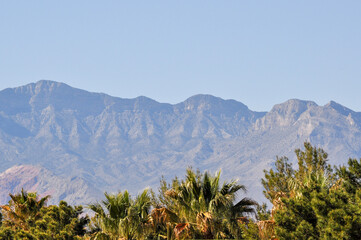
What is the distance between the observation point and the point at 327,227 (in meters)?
20.9

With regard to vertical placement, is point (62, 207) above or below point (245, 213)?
above

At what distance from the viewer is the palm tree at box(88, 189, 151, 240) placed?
24.2m

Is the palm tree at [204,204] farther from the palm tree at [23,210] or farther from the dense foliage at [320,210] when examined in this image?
the palm tree at [23,210]

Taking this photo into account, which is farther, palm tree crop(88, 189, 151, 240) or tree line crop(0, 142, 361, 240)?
palm tree crop(88, 189, 151, 240)

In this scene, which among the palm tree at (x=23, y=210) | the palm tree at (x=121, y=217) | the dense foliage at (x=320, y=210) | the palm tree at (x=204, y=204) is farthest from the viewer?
the palm tree at (x=23, y=210)

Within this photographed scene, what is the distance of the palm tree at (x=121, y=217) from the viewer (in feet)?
79.4

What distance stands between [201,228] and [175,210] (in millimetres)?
1866

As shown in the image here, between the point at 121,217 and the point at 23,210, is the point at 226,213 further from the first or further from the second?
the point at 23,210

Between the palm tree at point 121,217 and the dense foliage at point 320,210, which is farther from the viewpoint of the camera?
the palm tree at point 121,217

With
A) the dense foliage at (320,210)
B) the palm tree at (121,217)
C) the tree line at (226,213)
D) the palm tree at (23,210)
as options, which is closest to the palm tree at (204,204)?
the tree line at (226,213)

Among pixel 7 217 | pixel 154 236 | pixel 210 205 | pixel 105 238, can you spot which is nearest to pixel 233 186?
pixel 210 205

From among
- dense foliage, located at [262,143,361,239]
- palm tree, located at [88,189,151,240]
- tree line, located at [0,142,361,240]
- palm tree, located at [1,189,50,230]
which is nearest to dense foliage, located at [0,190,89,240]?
palm tree, located at [1,189,50,230]

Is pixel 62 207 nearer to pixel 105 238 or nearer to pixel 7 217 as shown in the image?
pixel 7 217

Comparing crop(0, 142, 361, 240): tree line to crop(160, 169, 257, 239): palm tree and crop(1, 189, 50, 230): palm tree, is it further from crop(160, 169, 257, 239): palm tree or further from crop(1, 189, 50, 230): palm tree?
crop(1, 189, 50, 230): palm tree
